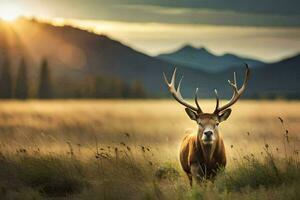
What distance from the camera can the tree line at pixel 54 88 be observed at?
293 feet

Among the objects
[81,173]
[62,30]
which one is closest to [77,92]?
[81,173]

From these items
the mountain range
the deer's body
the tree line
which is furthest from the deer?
the mountain range

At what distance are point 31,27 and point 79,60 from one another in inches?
465

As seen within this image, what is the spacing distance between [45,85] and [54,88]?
5.21 feet

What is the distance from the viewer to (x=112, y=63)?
18450 cm

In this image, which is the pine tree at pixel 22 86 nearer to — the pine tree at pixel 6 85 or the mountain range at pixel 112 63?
the pine tree at pixel 6 85

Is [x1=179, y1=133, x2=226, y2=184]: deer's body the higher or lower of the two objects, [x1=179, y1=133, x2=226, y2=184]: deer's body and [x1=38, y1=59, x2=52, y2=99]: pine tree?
the lower

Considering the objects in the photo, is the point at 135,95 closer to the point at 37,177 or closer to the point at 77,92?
the point at 77,92

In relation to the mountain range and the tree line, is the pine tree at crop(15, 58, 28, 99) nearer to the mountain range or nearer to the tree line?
the tree line

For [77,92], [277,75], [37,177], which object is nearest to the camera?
[37,177]

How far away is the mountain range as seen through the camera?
5950 inches

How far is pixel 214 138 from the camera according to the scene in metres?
11.8

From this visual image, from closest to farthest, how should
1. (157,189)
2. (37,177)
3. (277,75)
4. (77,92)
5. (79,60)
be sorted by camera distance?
→ (157,189)
(37,177)
(77,92)
(277,75)
(79,60)

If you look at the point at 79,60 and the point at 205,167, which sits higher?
the point at 79,60
